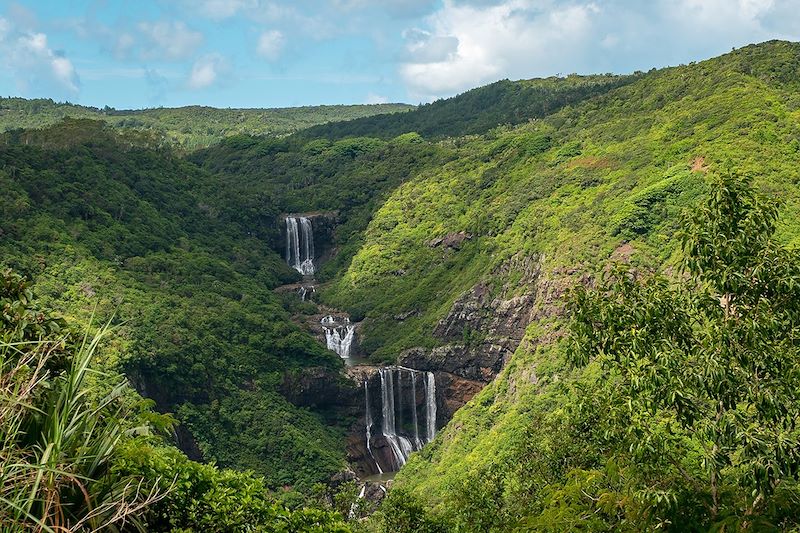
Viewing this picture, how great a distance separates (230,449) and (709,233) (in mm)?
36372

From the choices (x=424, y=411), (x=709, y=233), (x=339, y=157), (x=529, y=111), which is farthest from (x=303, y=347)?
(x=529, y=111)

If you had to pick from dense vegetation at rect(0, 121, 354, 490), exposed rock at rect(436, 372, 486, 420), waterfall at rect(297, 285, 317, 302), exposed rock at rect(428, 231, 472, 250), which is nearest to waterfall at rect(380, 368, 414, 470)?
exposed rock at rect(436, 372, 486, 420)

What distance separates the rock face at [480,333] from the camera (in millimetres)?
46156

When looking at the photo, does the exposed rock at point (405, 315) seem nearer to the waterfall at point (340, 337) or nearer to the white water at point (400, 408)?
the waterfall at point (340, 337)

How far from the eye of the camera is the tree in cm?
862

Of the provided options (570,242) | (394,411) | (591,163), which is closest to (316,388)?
(394,411)

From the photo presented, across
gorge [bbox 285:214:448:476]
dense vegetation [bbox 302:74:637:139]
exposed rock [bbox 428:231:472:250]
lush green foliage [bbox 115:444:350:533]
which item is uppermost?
dense vegetation [bbox 302:74:637:139]

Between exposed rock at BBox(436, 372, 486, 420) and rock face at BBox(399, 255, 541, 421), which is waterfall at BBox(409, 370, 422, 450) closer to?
rock face at BBox(399, 255, 541, 421)

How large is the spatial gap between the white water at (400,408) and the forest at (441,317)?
1609 millimetres

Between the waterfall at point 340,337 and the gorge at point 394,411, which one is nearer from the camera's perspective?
the gorge at point 394,411

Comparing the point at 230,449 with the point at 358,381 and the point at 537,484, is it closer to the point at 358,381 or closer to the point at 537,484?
the point at 358,381

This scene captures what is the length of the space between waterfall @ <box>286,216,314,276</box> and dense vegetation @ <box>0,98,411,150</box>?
149ft

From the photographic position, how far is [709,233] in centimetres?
944

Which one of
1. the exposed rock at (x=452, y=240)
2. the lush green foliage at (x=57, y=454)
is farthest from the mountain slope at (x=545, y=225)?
the lush green foliage at (x=57, y=454)
